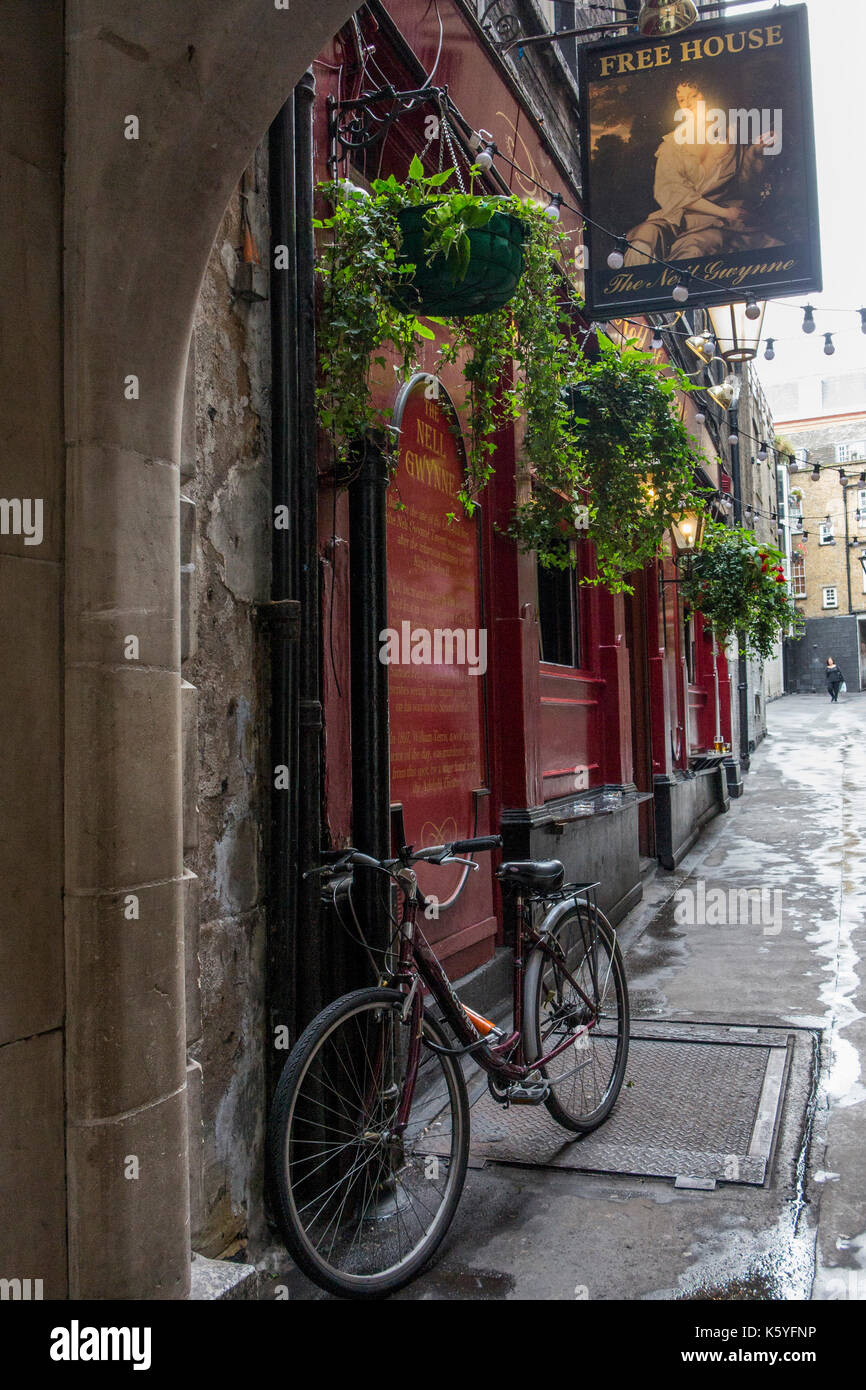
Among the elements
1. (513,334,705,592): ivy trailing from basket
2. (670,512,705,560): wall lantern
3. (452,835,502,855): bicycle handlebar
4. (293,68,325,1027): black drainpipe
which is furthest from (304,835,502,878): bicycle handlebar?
(670,512,705,560): wall lantern

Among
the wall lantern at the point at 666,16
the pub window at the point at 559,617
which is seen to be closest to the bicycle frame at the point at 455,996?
the pub window at the point at 559,617

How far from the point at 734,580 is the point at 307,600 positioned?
9993mm

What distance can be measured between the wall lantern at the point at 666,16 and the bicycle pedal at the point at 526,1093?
5.77 metres

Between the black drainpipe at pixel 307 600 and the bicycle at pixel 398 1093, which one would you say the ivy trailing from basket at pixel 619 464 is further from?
the bicycle at pixel 398 1093

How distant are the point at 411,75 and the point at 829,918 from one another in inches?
250

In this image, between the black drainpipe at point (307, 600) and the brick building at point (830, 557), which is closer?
the black drainpipe at point (307, 600)

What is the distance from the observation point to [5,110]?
2.32m

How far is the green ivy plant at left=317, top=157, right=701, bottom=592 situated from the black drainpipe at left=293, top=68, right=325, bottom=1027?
4.2 inches

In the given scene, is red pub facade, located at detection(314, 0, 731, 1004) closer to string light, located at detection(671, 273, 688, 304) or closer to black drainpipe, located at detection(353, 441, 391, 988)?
black drainpipe, located at detection(353, 441, 391, 988)

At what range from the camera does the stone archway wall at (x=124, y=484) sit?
2391 millimetres

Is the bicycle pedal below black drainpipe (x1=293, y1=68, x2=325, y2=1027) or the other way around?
below

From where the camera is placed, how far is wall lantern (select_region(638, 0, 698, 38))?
5969 millimetres

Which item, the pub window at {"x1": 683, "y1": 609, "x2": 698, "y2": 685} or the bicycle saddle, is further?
the pub window at {"x1": 683, "y1": 609, "x2": 698, "y2": 685}

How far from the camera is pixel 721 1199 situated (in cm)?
369
